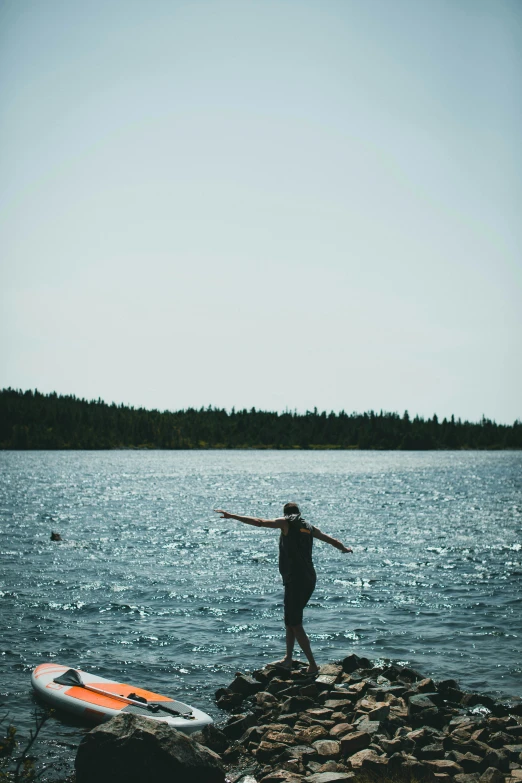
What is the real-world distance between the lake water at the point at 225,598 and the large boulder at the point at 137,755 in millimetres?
3146

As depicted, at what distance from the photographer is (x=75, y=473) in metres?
114

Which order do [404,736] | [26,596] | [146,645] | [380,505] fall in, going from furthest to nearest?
[380,505], [26,596], [146,645], [404,736]

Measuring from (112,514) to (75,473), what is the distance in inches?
2504

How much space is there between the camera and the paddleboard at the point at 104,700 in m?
11.4

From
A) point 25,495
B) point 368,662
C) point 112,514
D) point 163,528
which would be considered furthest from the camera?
point 25,495

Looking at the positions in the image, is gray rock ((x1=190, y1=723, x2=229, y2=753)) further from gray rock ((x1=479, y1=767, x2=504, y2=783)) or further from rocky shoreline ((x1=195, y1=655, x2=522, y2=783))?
gray rock ((x1=479, y1=767, x2=504, y2=783))

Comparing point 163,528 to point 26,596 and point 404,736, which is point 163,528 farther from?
point 404,736

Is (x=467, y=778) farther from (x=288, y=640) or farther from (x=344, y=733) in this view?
(x=288, y=640)

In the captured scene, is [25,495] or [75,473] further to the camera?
[75,473]

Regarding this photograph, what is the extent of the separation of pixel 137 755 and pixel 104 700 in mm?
4442

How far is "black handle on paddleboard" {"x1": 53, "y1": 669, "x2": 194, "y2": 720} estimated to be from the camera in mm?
11523

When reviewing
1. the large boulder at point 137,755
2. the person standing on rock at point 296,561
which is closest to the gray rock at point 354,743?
the large boulder at point 137,755

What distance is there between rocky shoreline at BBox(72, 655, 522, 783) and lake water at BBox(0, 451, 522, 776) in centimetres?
146

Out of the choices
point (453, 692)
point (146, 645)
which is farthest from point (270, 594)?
point (453, 692)
